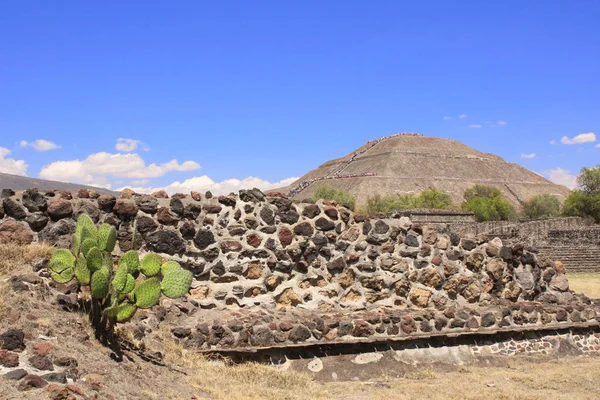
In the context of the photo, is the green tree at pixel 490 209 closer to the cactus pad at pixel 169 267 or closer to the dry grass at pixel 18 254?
the cactus pad at pixel 169 267

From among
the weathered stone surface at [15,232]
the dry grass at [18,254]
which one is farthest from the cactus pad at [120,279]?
the weathered stone surface at [15,232]

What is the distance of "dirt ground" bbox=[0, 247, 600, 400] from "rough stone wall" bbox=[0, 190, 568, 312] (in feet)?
4.30

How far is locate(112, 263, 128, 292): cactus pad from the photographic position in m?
5.72

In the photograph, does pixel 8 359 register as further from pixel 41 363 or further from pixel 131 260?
pixel 131 260

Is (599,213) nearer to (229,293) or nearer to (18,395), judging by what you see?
(229,293)

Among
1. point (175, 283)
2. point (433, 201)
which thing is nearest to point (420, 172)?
point (433, 201)

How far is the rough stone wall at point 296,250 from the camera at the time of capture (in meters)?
8.23

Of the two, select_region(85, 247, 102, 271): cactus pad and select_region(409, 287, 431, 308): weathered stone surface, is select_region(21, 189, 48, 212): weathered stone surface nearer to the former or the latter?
select_region(85, 247, 102, 271): cactus pad

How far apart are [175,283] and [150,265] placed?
0.35 metres

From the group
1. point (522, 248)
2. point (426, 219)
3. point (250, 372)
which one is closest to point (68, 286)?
point (250, 372)

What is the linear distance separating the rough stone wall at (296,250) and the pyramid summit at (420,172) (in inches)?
3795

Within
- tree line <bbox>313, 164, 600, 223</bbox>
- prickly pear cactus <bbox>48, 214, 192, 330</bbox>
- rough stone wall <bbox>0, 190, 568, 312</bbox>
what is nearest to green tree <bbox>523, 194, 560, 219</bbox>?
tree line <bbox>313, 164, 600, 223</bbox>

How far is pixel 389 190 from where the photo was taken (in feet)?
378

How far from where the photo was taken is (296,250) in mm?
8750
